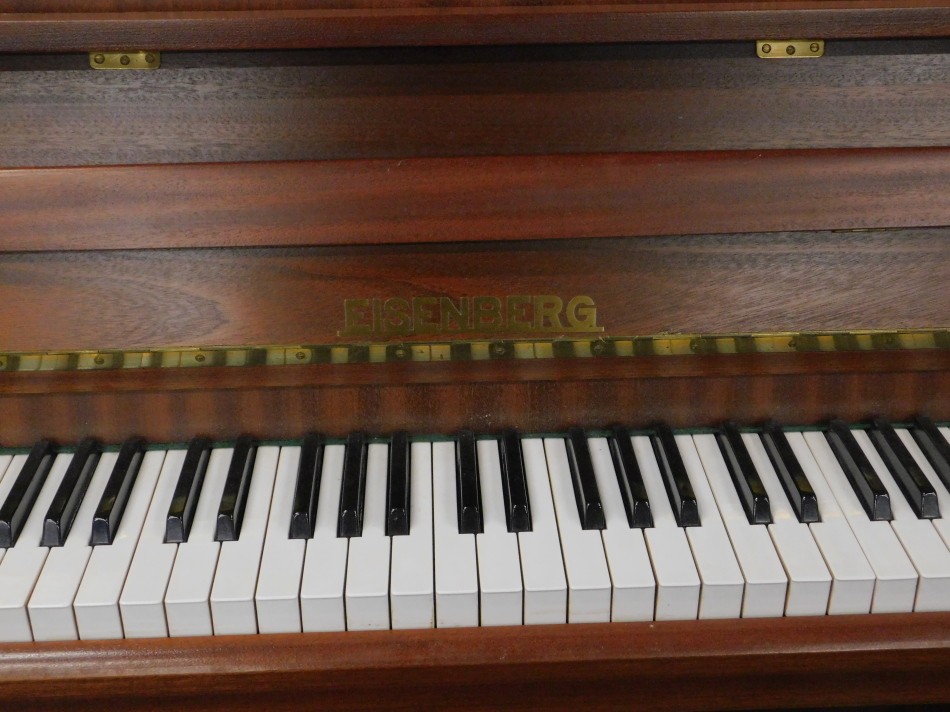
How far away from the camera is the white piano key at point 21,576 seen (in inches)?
50.9

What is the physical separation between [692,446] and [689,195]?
44cm

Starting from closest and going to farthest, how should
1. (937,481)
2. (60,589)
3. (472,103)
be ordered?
(60,589), (472,103), (937,481)

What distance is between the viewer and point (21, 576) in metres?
1.32

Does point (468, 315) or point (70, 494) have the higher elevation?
point (468, 315)

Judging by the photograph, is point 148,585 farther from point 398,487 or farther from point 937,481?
point 937,481

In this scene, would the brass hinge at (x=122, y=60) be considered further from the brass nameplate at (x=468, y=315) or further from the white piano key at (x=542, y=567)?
the white piano key at (x=542, y=567)

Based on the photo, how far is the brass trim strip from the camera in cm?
151

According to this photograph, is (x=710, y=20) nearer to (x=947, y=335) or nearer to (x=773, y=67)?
(x=773, y=67)

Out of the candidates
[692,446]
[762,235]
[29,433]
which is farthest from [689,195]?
[29,433]

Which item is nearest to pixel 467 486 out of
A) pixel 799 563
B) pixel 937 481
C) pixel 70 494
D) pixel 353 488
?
pixel 353 488

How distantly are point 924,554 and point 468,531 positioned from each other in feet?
2.22

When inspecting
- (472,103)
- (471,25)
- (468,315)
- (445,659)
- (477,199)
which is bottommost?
(445,659)

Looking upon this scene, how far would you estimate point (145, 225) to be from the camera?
55.0 inches

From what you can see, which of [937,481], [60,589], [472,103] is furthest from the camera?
[937,481]
